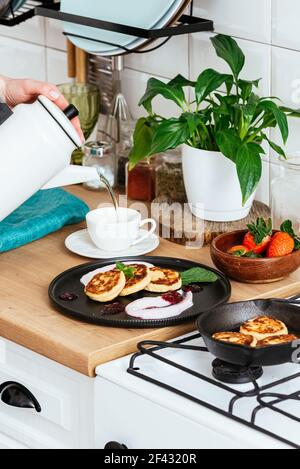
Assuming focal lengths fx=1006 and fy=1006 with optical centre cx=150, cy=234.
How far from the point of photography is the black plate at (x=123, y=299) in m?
1.62

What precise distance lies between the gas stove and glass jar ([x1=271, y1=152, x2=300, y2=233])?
483mm

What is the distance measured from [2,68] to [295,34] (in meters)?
1.05

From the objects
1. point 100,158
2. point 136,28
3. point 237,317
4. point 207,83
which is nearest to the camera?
point 237,317

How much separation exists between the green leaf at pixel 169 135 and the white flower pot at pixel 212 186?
7 cm

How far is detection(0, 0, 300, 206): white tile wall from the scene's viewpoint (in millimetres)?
1979

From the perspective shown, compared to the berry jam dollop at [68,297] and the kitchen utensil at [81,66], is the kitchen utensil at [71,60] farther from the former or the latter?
the berry jam dollop at [68,297]

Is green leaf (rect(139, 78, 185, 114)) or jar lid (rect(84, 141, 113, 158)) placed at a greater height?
green leaf (rect(139, 78, 185, 114))

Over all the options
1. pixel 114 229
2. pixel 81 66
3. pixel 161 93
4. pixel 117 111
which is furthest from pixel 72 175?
pixel 81 66

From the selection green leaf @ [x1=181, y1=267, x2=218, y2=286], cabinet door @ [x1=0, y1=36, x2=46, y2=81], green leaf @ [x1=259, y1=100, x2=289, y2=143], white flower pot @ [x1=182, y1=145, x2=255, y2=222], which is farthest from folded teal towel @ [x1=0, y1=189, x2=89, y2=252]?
cabinet door @ [x1=0, y1=36, x2=46, y2=81]

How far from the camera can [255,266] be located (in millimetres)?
1759

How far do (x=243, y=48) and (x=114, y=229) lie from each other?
48cm

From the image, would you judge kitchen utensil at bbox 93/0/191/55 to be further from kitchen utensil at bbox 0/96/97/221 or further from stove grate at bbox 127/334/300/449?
stove grate at bbox 127/334/300/449

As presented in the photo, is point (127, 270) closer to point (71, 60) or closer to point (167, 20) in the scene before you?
point (167, 20)

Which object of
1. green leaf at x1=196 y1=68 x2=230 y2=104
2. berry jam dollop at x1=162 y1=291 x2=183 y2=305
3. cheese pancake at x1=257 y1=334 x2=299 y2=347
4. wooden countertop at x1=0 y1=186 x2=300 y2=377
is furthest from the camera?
green leaf at x1=196 y1=68 x2=230 y2=104
